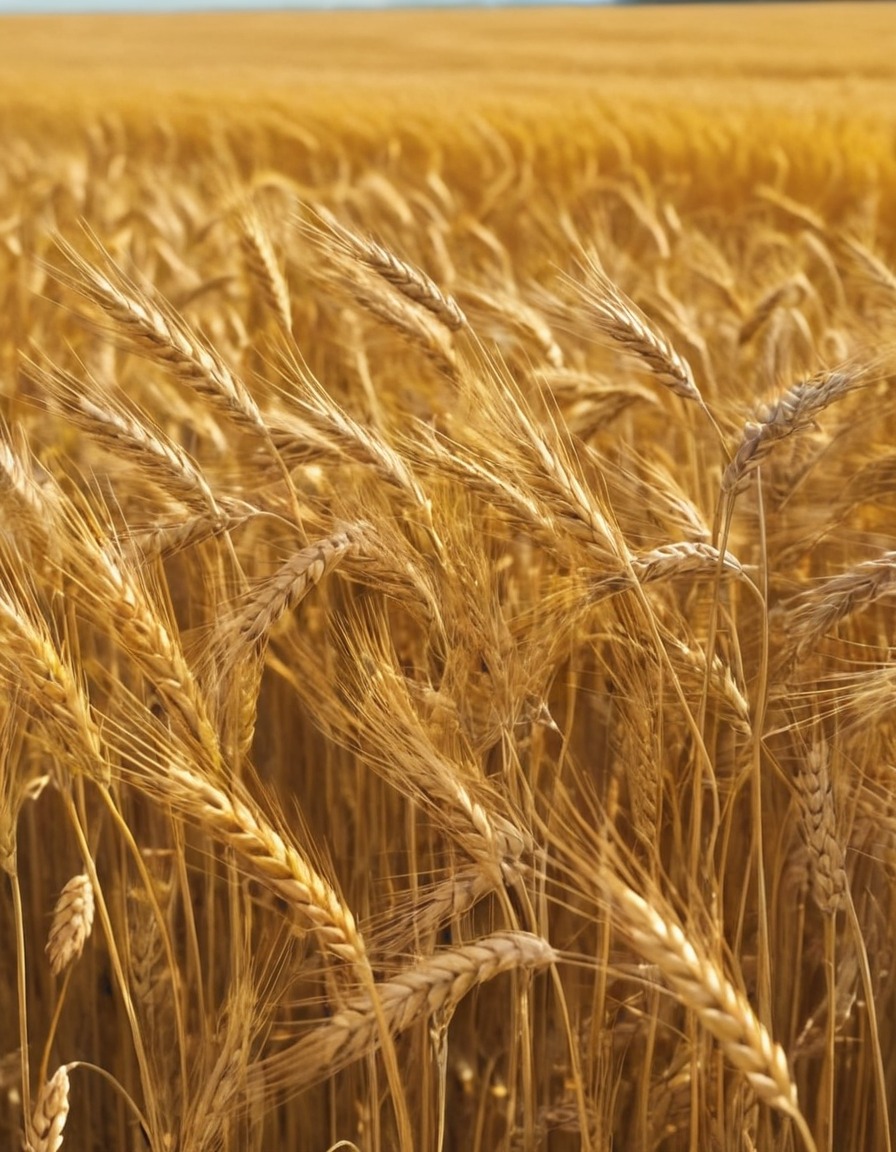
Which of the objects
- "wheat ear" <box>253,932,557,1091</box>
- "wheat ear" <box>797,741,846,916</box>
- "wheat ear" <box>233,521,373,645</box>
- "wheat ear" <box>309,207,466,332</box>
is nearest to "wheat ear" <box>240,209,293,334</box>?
Answer: "wheat ear" <box>309,207,466,332</box>

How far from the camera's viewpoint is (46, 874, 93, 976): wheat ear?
101cm

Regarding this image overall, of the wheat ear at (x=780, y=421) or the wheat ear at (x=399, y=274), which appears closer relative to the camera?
the wheat ear at (x=780, y=421)

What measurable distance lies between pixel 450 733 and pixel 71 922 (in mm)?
354

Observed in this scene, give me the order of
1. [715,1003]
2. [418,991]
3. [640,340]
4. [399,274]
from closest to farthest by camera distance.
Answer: [715,1003] → [418,991] → [640,340] → [399,274]

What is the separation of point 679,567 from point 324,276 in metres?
0.88

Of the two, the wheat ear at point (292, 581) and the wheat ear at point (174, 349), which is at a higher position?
the wheat ear at point (174, 349)

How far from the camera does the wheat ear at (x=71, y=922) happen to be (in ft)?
3.31

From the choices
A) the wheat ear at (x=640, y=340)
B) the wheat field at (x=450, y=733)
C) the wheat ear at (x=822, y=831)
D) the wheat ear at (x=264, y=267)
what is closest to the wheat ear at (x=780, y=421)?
the wheat field at (x=450, y=733)

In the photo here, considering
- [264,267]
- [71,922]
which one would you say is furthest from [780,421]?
[264,267]

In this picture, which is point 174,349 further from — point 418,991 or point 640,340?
point 418,991

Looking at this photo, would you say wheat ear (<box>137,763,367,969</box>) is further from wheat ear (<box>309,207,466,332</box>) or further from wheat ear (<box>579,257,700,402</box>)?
wheat ear (<box>309,207,466,332</box>)

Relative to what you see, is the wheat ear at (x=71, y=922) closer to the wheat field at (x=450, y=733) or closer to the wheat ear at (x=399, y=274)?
the wheat field at (x=450, y=733)

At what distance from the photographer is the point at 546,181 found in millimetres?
6430

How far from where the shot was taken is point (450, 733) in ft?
3.45
